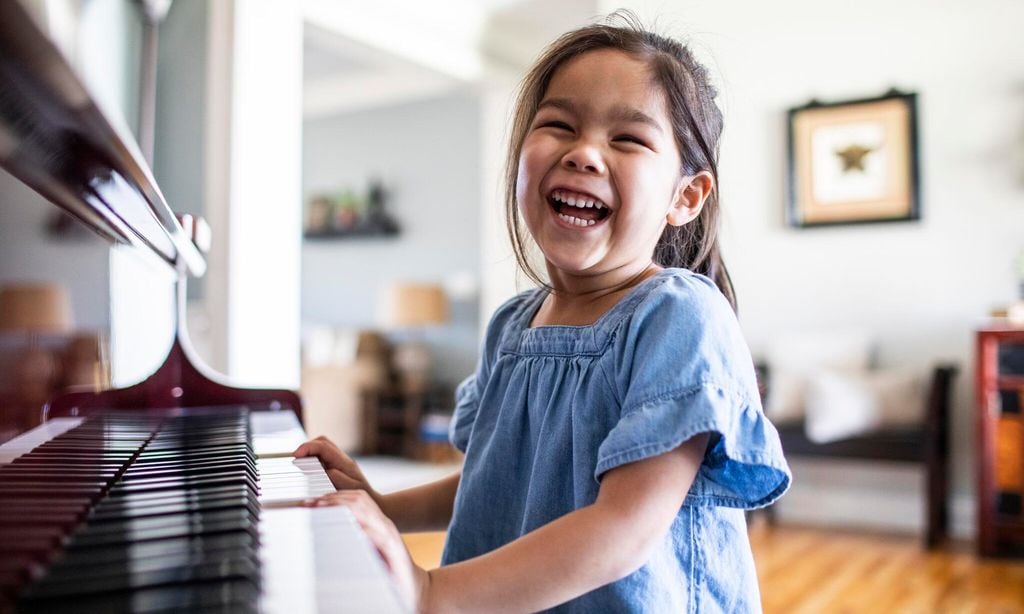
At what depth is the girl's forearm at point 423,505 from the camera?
3.52 feet

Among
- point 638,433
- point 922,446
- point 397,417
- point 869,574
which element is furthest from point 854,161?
point 638,433

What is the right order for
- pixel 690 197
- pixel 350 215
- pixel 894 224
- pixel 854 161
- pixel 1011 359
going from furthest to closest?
pixel 350 215 → pixel 854 161 → pixel 894 224 → pixel 1011 359 → pixel 690 197

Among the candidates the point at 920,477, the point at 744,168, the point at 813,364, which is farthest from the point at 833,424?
the point at 744,168

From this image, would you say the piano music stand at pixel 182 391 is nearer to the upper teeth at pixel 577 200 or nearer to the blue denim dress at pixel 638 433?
the blue denim dress at pixel 638 433

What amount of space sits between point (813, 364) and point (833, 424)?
1.50 feet

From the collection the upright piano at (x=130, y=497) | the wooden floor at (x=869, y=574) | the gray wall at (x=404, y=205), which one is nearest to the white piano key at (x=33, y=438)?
the upright piano at (x=130, y=497)

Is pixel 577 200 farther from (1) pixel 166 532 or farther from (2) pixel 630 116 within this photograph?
(1) pixel 166 532

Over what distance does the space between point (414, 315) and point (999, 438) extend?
4003mm

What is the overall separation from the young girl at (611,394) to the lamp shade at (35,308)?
0.79 m

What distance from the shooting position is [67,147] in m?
0.67

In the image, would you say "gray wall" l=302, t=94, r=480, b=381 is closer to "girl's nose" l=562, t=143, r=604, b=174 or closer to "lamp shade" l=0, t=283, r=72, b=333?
"lamp shade" l=0, t=283, r=72, b=333

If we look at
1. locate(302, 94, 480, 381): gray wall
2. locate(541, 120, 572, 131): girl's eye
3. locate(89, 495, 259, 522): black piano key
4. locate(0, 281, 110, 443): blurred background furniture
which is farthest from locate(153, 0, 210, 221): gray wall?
locate(302, 94, 480, 381): gray wall

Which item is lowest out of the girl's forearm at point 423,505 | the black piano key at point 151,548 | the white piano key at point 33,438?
the girl's forearm at point 423,505

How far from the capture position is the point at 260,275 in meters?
3.42
